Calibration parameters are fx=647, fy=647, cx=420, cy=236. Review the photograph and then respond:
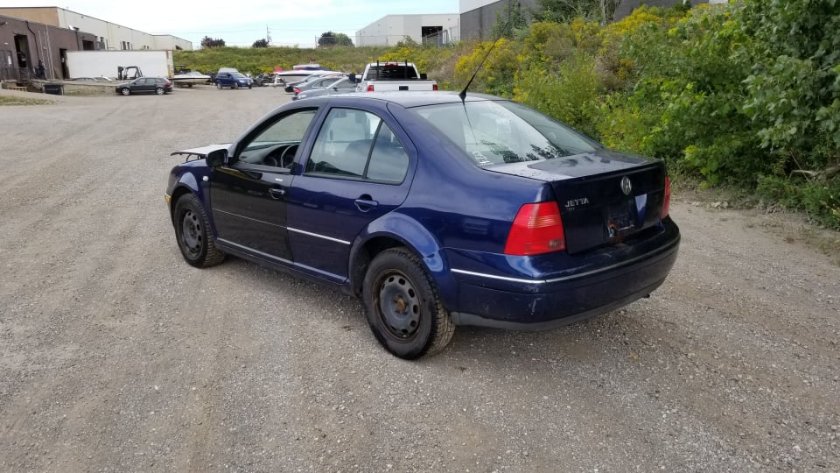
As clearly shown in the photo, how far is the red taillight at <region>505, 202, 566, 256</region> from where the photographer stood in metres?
3.35

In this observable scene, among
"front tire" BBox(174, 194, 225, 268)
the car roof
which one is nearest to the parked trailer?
"front tire" BBox(174, 194, 225, 268)

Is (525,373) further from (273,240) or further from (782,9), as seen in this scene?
(782,9)

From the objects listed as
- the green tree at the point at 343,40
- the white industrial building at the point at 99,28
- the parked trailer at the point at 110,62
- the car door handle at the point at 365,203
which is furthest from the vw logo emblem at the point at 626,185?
the green tree at the point at 343,40

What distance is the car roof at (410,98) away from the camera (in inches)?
171

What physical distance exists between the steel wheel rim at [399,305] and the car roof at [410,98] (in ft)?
3.79

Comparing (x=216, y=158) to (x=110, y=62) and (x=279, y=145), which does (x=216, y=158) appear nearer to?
(x=279, y=145)

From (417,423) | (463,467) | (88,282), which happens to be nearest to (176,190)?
(88,282)

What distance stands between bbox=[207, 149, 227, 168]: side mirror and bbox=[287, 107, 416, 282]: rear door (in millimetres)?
973

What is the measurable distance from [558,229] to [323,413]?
1.59 m

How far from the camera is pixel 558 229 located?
3.40m

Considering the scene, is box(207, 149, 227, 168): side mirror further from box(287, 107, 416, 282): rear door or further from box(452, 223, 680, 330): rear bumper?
box(452, 223, 680, 330): rear bumper

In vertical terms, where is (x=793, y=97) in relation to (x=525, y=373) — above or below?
above

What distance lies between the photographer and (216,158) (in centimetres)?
523

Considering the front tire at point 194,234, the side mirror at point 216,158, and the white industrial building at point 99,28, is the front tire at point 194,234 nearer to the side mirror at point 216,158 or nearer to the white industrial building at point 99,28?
the side mirror at point 216,158
